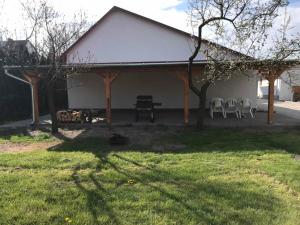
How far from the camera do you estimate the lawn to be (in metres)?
4.65

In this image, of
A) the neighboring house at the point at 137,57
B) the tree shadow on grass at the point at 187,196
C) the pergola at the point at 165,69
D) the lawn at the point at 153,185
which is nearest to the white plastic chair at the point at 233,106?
the pergola at the point at 165,69

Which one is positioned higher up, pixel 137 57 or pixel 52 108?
pixel 137 57

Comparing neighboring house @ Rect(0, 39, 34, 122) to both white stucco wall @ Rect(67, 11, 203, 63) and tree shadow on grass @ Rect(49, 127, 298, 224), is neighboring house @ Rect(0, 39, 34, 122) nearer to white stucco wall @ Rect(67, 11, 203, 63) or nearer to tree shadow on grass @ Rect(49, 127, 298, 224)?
white stucco wall @ Rect(67, 11, 203, 63)

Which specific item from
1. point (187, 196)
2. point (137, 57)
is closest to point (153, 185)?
point (187, 196)

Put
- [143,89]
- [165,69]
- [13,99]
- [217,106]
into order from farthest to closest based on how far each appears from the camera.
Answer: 1. [143,89]
2. [13,99]
3. [217,106]
4. [165,69]

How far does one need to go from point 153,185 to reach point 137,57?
12.4m

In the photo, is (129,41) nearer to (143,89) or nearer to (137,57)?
(137,57)

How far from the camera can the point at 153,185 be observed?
588 centimetres

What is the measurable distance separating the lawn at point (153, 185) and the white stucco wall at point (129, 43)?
877 cm

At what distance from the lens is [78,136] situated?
1127 centimetres

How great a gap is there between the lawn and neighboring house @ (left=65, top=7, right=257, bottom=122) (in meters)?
8.61

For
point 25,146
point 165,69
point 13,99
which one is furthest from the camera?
point 13,99

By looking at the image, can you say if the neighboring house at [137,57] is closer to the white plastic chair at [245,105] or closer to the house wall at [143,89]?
the house wall at [143,89]

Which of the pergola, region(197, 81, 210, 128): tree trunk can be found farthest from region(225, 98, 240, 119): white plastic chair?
region(197, 81, 210, 128): tree trunk
